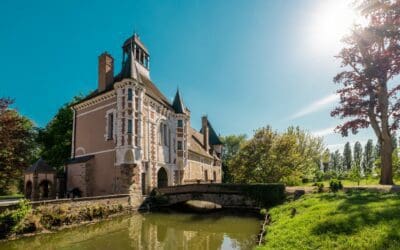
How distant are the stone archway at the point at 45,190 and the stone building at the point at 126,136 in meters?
1.51

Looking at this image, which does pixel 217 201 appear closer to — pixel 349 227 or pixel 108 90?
pixel 108 90

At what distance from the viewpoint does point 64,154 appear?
28.6 m

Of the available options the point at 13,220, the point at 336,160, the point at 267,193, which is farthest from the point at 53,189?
the point at 336,160

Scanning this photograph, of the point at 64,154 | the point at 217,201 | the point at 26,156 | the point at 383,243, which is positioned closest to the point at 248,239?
the point at 383,243

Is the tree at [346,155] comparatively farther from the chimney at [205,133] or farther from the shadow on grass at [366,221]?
the shadow on grass at [366,221]

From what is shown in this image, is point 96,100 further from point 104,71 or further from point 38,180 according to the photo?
point 38,180

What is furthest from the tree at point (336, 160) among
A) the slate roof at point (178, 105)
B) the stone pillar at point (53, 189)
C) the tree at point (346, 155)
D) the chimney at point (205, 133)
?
the stone pillar at point (53, 189)

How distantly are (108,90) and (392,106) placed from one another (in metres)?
20.9

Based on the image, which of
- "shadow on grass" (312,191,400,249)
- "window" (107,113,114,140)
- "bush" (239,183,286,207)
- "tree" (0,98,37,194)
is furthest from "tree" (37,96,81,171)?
"shadow on grass" (312,191,400,249)

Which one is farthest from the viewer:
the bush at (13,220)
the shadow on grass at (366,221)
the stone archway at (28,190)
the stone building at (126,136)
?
the stone building at (126,136)

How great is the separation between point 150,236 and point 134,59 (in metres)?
15.9

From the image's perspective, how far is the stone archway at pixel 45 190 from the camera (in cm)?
2066

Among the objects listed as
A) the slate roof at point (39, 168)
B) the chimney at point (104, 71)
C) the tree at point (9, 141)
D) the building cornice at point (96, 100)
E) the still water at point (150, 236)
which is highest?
the chimney at point (104, 71)

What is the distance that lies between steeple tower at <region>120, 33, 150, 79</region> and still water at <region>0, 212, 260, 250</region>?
11.8 m
